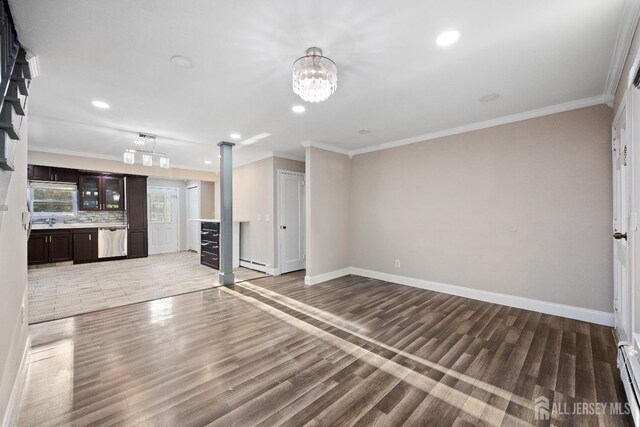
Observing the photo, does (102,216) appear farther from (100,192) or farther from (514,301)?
(514,301)

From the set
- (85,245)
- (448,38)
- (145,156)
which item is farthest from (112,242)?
(448,38)

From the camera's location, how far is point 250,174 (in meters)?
6.32

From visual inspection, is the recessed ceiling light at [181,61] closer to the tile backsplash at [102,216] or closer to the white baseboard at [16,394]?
the white baseboard at [16,394]

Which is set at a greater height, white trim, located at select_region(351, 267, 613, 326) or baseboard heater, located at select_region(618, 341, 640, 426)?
baseboard heater, located at select_region(618, 341, 640, 426)

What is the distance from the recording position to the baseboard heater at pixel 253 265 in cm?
576

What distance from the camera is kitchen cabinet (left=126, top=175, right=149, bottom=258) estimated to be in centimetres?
722

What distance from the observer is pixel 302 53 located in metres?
2.18

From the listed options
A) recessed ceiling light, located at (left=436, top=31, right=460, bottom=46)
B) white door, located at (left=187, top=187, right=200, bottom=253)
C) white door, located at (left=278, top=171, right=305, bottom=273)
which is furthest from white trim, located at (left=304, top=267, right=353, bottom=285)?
white door, located at (left=187, top=187, right=200, bottom=253)

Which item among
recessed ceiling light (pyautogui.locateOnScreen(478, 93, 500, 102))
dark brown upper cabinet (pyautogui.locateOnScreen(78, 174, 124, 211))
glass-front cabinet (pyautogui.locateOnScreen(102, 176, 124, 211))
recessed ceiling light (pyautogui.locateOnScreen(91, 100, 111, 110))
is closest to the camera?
recessed ceiling light (pyautogui.locateOnScreen(478, 93, 500, 102))

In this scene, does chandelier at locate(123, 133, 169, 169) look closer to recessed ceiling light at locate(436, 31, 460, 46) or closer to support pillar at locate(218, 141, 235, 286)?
support pillar at locate(218, 141, 235, 286)

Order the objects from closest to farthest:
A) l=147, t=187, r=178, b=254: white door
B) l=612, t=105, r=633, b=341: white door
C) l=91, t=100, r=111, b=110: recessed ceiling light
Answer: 1. l=612, t=105, r=633, b=341: white door
2. l=91, t=100, r=111, b=110: recessed ceiling light
3. l=147, t=187, r=178, b=254: white door

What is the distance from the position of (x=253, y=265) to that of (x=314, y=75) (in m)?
4.85

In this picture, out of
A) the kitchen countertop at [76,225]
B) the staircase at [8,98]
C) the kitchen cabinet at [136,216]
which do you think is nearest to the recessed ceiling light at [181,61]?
the staircase at [8,98]

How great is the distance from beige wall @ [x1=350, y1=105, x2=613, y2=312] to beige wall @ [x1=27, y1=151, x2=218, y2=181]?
5479 mm
